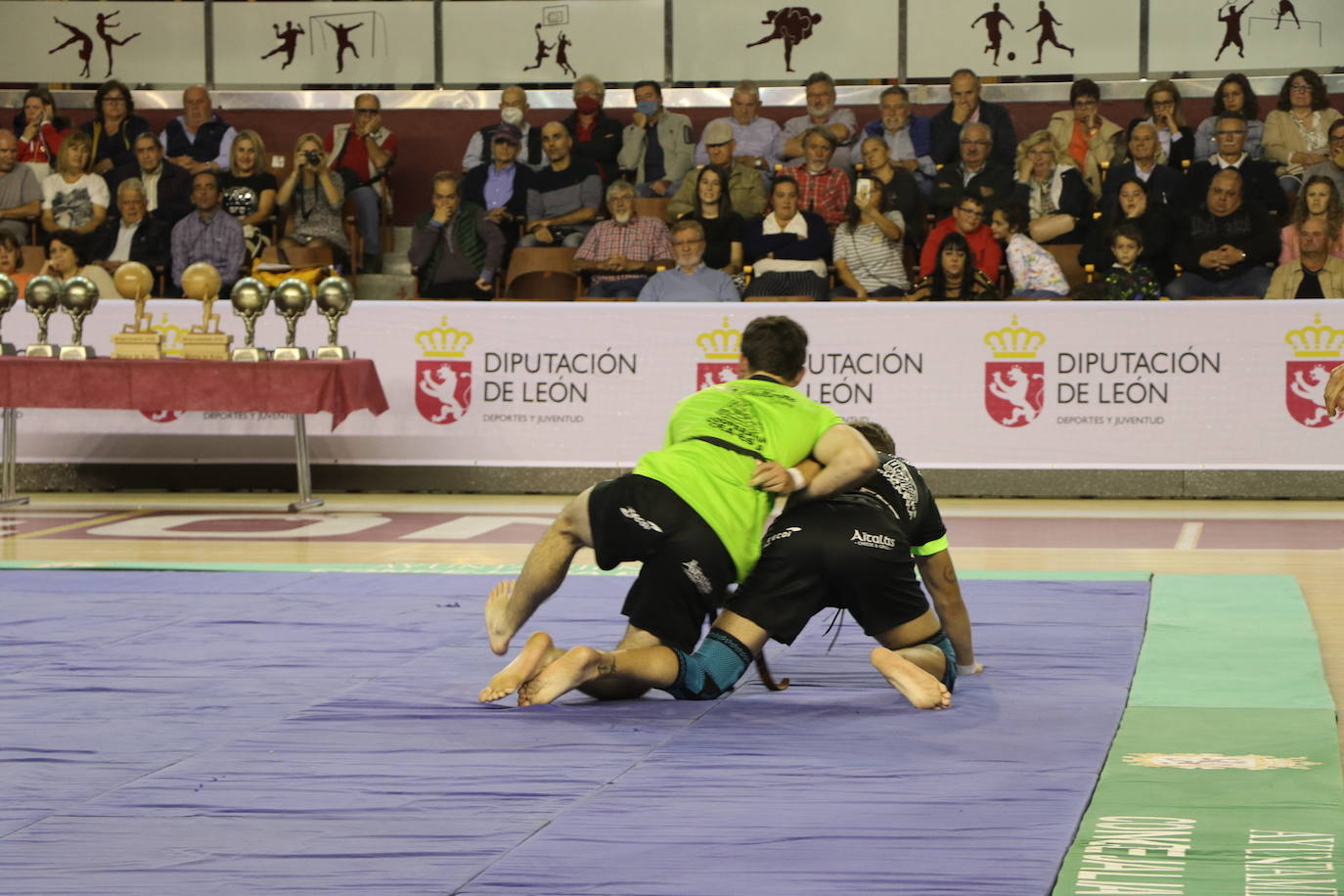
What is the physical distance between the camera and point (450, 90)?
16250 mm

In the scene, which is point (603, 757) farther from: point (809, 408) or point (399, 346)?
point (399, 346)

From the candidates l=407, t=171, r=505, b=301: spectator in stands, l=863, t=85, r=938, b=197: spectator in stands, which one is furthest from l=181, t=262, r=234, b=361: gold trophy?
l=863, t=85, r=938, b=197: spectator in stands

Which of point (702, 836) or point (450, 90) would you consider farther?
point (450, 90)

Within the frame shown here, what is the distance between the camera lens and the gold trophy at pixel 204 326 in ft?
36.3

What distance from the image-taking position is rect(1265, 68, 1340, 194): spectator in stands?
13453 millimetres

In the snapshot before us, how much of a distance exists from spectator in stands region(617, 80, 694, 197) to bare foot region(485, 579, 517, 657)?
30.7 ft

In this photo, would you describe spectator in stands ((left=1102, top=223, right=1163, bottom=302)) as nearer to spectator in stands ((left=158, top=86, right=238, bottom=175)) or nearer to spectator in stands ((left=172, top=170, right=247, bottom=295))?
spectator in stands ((left=172, top=170, right=247, bottom=295))

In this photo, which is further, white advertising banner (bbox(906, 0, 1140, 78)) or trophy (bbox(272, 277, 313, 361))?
white advertising banner (bbox(906, 0, 1140, 78))

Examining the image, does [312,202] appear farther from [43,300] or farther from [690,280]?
[690,280]

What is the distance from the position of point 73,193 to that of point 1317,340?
31.1ft

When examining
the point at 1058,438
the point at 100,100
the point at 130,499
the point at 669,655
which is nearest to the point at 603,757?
the point at 669,655

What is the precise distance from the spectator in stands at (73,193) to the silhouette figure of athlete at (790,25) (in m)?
5.83

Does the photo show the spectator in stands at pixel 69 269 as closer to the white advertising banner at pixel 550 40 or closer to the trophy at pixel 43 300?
the trophy at pixel 43 300

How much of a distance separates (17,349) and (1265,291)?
328 inches
